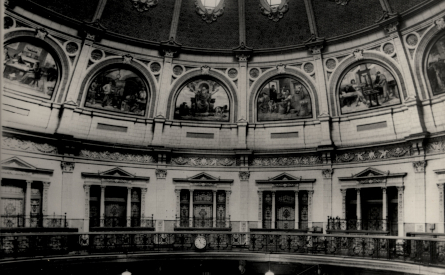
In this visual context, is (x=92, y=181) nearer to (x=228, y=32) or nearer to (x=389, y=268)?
(x=228, y=32)

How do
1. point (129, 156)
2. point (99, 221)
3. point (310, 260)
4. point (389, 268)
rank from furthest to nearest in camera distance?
point (129, 156)
point (99, 221)
point (310, 260)
point (389, 268)

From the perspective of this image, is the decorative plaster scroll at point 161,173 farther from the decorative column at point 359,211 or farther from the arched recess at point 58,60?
the decorative column at point 359,211

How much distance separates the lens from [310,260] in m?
15.5

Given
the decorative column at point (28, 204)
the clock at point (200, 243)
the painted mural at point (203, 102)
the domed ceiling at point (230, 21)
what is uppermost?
the domed ceiling at point (230, 21)

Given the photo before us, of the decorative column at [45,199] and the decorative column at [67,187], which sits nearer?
the decorative column at [45,199]

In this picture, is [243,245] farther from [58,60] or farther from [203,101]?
[58,60]

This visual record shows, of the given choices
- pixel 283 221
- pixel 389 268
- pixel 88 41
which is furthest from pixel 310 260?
pixel 88 41

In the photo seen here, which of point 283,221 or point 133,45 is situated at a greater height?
point 133,45

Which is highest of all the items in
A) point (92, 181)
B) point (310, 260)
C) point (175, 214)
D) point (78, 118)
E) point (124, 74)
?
point (124, 74)

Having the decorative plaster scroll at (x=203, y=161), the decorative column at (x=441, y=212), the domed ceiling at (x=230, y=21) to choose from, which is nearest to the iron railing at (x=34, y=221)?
the decorative plaster scroll at (x=203, y=161)

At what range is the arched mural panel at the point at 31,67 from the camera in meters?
16.5

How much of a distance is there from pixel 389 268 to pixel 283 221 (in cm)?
697

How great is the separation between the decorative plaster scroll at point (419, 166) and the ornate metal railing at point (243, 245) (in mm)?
2920

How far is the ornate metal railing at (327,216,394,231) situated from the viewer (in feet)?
59.0
